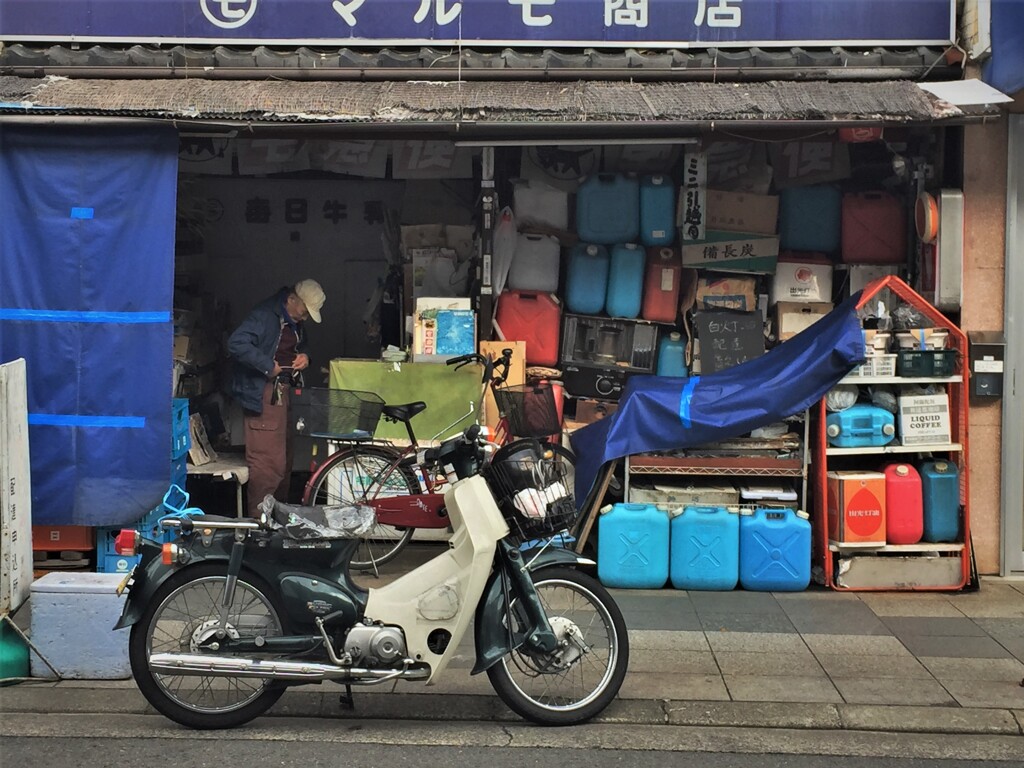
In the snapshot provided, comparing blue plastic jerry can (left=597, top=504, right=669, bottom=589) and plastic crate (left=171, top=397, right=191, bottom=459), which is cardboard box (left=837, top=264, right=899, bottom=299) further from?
plastic crate (left=171, top=397, right=191, bottom=459)

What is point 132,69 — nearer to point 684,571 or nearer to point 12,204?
point 12,204

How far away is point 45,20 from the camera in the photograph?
28.9 ft

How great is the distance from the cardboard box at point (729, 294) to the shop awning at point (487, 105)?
1.87m

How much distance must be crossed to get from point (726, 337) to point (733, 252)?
0.75 m

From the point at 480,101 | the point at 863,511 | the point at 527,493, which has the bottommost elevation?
the point at 863,511

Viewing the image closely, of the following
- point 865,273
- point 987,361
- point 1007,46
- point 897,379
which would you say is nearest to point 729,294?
point 865,273

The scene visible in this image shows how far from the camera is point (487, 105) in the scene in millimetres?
7832

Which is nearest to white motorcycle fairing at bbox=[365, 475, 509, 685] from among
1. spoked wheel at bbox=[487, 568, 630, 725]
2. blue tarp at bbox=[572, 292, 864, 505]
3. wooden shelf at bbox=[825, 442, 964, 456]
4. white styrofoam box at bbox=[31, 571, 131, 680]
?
spoked wheel at bbox=[487, 568, 630, 725]

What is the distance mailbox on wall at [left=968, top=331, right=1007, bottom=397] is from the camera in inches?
330

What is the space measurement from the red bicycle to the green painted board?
14 centimetres

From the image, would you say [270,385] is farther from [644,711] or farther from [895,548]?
[895,548]

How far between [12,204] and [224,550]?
3728 mm

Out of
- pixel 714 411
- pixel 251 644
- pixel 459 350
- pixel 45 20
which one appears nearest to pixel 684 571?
pixel 714 411

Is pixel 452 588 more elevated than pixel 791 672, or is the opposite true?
pixel 452 588
